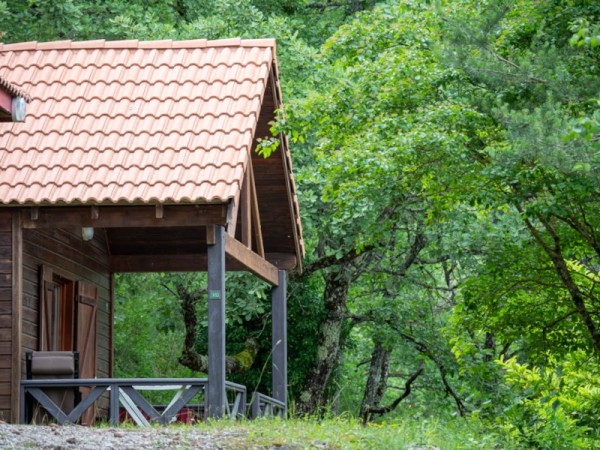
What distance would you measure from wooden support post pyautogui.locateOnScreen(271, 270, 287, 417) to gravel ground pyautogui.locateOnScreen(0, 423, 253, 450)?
4646mm

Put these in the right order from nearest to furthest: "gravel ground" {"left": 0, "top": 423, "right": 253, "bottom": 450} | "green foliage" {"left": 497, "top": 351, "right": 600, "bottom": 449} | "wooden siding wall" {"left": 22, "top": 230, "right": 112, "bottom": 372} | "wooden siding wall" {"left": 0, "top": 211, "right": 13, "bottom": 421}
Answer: "gravel ground" {"left": 0, "top": 423, "right": 253, "bottom": 450}
"green foliage" {"left": 497, "top": 351, "right": 600, "bottom": 449}
"wooden siding wall" {"left": 0, "top": 211, "right": 13, "bottom": 421}
"wooden siding wall" {"left": 22, "top": 230, "right": 112, "bottom": 372}

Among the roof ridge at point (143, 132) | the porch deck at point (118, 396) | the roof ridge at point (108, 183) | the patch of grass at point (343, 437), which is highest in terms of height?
the roof ridge at point (143, 132)

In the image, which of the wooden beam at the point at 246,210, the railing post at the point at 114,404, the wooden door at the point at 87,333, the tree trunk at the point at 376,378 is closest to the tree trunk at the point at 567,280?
the wooden beam at the point at 246,210

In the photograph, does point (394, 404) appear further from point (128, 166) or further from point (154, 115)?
point (128, 166)

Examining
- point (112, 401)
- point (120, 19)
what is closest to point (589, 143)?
point (112, 401)

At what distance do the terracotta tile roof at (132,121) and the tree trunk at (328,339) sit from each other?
9044 millimetres

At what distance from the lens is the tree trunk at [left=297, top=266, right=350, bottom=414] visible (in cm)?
2256

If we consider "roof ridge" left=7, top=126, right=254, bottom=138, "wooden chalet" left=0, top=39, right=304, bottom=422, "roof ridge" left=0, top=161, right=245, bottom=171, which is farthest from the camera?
"roof ridge" left=7, top=126, right=254, bottom=138

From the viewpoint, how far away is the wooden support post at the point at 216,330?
12.2 m

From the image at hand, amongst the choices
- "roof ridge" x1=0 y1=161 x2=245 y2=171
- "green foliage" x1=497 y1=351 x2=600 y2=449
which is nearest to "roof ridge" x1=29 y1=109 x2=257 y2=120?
"roof ridge" x1=0 y1=161 x2=245 y2=171

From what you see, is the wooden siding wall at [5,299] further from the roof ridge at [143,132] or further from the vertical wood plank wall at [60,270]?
the roof ridge at [143,132]

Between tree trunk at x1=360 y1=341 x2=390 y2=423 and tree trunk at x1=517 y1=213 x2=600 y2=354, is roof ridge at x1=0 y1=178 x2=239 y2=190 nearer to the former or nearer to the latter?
tree trunk at x1=517 y1=213 x2=600 y2=354

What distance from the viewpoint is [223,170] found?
1266 cm

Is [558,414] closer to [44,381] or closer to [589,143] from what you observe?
[589,143]
